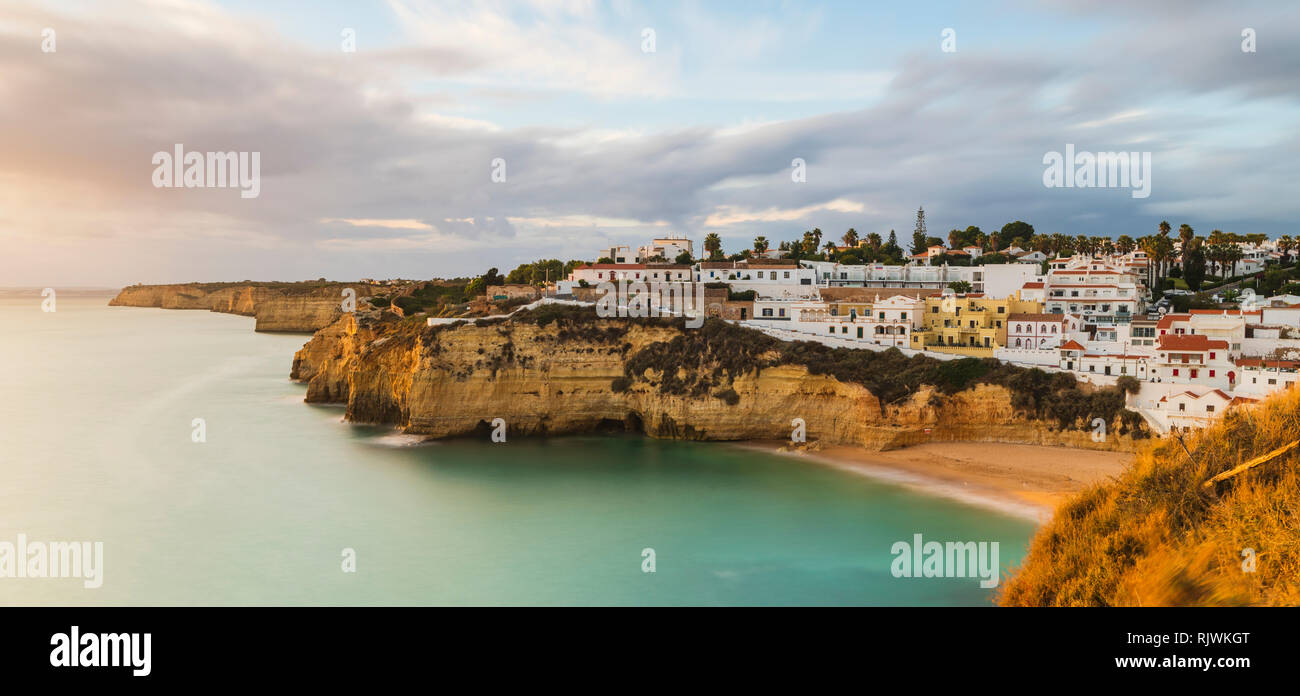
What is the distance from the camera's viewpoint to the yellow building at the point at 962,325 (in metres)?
33.8

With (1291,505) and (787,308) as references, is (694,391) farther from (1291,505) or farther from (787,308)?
(1291,505)

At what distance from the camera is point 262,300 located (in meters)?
119

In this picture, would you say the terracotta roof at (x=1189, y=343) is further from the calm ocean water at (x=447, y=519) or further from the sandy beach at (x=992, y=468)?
the calm ocean water at (x=447, y=519)

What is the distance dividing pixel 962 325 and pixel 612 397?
681 inches

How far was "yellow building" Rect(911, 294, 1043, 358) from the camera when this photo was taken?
33750mm

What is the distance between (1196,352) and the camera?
27266 millimetres

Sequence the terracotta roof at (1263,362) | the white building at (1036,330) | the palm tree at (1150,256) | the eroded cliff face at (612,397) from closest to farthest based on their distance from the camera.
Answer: the terracotta roof at (1263,362) < the eroded cliff face at (612,397) < the white building at (1036,330) < the palm tree at (1150,256)

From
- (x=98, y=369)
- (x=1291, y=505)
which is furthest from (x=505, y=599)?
(x=98, y=369)

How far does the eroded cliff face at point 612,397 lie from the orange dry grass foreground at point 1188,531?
61.4ft

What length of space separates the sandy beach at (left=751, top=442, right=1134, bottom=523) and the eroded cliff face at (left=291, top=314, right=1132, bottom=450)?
3.31 ft
